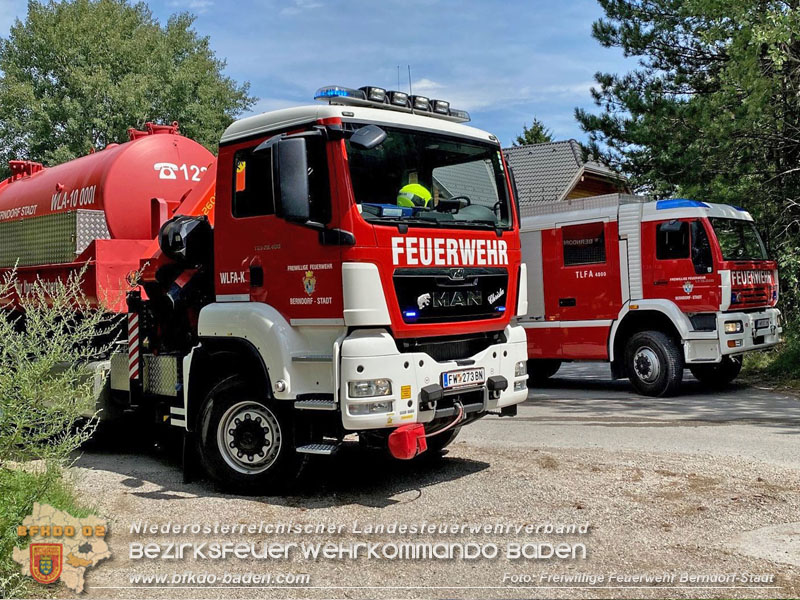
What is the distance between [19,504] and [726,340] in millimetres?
9727

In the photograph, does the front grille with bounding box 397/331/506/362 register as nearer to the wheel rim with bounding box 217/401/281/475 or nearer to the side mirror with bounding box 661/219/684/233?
the wheel rim with bounding box 217/401/281/475

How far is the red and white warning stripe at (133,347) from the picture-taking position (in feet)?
24.3

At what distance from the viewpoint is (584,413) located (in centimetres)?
1038

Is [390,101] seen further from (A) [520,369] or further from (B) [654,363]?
(B) [654,363]

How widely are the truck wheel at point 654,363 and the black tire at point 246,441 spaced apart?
725 centimetres

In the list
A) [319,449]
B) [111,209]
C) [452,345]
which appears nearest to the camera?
[319,449]

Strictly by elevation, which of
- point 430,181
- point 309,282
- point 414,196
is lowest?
point 309,282

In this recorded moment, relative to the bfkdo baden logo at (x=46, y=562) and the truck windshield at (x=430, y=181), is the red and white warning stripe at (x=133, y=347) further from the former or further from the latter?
the bfkdo baden logo at (x=46, y=562)

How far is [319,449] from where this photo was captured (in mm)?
5688

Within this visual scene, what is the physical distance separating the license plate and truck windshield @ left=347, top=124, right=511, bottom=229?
1.18 meters

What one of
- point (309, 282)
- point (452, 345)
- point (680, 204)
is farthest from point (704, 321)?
point (309, 282)

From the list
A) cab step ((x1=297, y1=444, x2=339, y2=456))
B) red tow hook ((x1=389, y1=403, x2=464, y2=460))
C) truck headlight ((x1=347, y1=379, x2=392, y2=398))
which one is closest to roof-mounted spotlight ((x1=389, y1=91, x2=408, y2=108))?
truck headlight ((x1=347, y1=379, x2=392, y2=398))

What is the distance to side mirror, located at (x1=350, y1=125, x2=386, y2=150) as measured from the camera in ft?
18.5

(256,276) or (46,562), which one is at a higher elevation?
(256,276)
